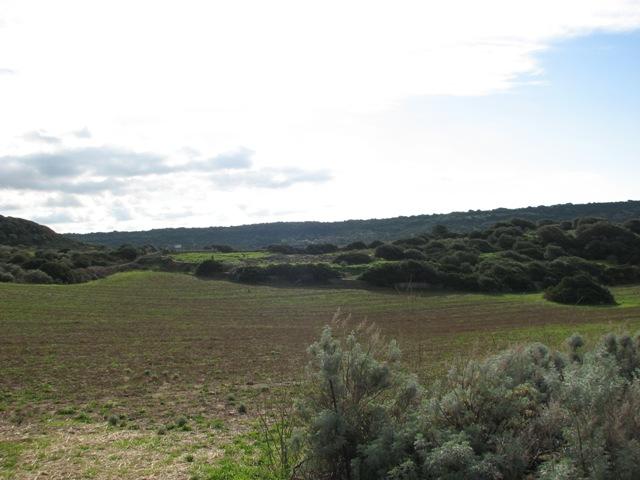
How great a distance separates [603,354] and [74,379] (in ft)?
44.2

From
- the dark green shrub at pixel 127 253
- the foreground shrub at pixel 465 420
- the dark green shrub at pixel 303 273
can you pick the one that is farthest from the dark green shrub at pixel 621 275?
the foreground shrub at pixel 465 420

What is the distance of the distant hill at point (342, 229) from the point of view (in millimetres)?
138250

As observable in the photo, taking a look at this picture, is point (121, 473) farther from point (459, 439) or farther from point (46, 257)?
point (46, 257)

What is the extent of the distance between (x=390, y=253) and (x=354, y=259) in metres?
4.84

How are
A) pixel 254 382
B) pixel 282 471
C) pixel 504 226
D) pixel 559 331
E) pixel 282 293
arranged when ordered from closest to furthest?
pixel 282 471, pixel 254 382, pixel 559 331, pixel 282 293, pixel 504 226

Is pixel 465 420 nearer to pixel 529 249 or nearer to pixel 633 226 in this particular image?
pixel 529 249

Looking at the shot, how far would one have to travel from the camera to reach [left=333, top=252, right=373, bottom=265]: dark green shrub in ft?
199

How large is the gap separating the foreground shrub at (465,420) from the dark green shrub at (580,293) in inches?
1453

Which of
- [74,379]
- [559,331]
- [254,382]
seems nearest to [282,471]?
[254,382]

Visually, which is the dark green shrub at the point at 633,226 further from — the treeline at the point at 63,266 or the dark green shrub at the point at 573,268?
the treeline at the point at 63,266

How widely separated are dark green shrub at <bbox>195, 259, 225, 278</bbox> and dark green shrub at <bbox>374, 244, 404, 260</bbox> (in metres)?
16.7

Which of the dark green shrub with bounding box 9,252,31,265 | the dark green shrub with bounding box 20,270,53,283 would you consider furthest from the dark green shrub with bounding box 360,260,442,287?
the dark green shrub with bounding box 9,252,31,265

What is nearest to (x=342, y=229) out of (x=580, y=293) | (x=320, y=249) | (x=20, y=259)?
(x=320, y=249)

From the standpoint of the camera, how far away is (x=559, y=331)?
2573 cm
